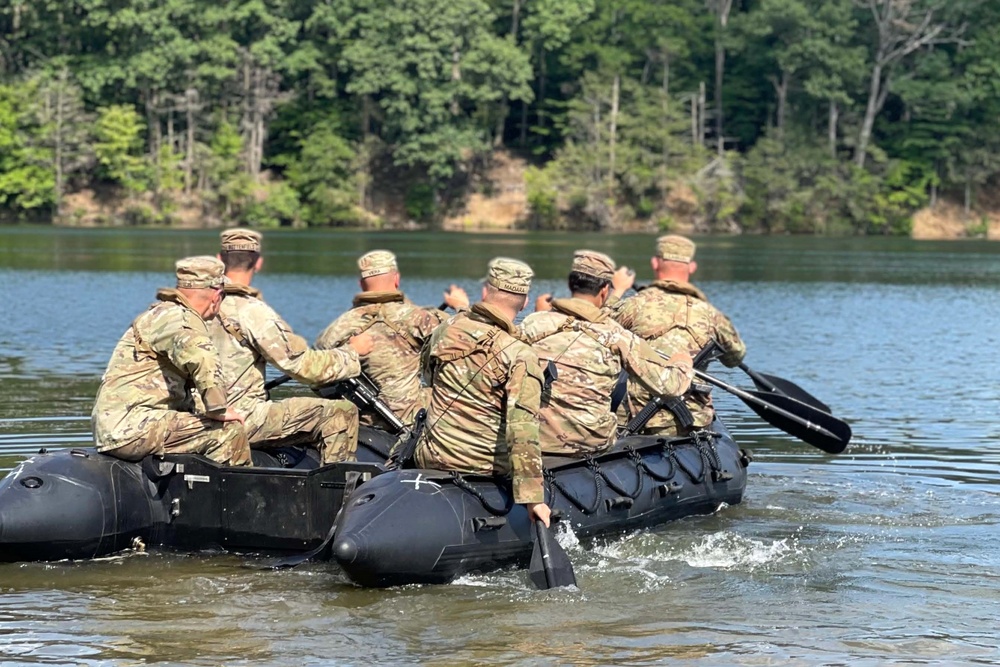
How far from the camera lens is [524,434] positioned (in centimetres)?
937

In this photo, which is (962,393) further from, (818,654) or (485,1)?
(485,1)

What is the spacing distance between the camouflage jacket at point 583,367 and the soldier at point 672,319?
1.44m

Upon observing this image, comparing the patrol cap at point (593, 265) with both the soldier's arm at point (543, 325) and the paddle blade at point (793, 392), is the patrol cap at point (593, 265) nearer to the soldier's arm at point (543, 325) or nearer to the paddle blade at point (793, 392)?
the soldier's arm at point (543, 325)

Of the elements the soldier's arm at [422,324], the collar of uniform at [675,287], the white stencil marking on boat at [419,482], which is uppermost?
the collar of uniform at [675,287]

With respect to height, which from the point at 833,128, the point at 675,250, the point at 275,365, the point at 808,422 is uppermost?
the point at 833,128

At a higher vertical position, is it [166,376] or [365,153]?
[166,376]

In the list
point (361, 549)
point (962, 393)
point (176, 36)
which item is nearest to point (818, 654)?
Answer: point (361, 549)

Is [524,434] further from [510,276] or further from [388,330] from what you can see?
[388,330]

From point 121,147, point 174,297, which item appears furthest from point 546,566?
point 121,147

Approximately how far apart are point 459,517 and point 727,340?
12.8 ft

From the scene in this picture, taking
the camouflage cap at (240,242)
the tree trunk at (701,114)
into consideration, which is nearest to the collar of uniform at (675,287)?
the camouflage cap at (240,242)

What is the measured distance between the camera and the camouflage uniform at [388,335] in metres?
11.9

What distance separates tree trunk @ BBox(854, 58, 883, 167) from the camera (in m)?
73.8

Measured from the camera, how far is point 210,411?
400 inches
